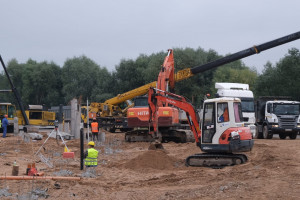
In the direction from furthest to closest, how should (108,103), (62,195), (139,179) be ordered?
(108,103)
(139,179)
(62,195)

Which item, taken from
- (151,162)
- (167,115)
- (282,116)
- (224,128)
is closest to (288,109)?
(282,116)

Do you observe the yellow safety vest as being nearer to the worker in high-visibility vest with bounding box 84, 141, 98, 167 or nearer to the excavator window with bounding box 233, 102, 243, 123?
the worker in high-visibility vest with bounding box 84, 141, 98, 167

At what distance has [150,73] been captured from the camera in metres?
66.9

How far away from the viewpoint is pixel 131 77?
73562 mm

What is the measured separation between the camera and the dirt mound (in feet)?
54.5

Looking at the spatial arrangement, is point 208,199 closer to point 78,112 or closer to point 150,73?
point 78,112

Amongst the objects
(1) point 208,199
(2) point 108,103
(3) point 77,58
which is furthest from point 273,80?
(3) point 77,58

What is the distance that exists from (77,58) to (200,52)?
30.9 m

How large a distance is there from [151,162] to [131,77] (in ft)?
187

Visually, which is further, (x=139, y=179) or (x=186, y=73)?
(x=186, y=73)

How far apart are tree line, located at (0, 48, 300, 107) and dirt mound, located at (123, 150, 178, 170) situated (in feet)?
89.7

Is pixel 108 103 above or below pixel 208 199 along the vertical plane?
above

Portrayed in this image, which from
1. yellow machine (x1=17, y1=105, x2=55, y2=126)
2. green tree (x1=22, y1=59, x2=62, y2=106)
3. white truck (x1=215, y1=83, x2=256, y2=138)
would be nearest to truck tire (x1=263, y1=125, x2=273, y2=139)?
white truck (x1=215, y1=83, x2=256, y2=138)

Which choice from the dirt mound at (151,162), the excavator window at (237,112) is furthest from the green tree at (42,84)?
the excavator window at (237,112)
